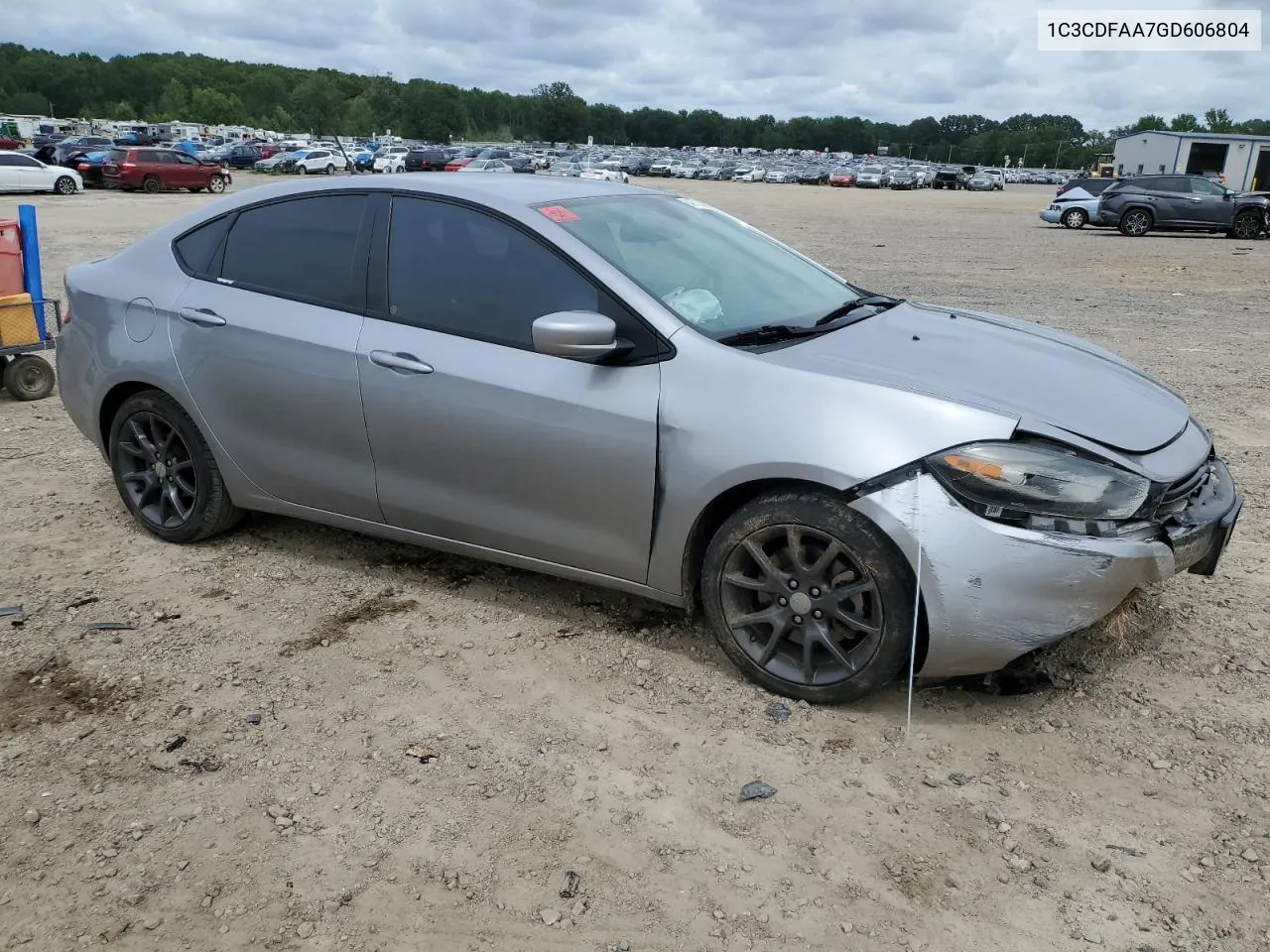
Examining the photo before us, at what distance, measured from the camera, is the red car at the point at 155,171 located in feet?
112

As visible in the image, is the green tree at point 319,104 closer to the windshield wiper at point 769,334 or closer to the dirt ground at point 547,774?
the dirt ground at point 547,774

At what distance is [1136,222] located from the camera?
2569 centimetres

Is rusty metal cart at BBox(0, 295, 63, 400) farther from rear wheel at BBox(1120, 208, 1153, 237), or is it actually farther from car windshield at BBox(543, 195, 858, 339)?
rear wheel at BBox(1120, 208, 1153, 237)

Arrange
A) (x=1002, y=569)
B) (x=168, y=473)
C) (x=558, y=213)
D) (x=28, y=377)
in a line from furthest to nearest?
(x=28, y=377), (x=168, y=473), (x=558, y=213), (x=1002, y=569)

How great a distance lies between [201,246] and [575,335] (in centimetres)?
215

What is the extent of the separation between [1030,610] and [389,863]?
1.98 m

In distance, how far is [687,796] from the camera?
3.00 metres

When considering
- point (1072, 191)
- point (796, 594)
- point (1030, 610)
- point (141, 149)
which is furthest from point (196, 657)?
point (141, 149)

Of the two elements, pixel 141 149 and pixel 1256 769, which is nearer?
pixel 1256 769

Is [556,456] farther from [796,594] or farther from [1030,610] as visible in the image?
[1030,610]

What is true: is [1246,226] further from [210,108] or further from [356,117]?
[210,108]

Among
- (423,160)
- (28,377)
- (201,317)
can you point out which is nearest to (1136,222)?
(28,377)

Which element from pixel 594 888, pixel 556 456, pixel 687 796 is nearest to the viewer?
pixel 594 888

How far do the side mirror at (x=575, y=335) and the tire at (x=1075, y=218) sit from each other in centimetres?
2936
